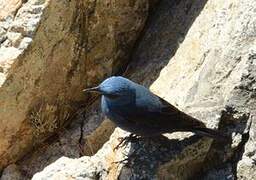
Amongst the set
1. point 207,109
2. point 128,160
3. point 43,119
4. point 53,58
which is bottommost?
point 43,119

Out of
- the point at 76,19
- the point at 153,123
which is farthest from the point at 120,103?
the point at 76,19

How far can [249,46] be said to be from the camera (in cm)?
598

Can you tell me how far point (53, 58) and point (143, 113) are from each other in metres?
1.53

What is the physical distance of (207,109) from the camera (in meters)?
5.87

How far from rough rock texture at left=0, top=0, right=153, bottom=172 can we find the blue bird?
1354 mm

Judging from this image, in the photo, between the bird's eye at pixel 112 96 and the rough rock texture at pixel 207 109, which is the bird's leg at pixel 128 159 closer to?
the rough rock texture at pixel 207 109

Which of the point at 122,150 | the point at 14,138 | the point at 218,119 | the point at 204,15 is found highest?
the point at 204,15

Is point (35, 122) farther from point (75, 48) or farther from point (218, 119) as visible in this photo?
point (218, 119)

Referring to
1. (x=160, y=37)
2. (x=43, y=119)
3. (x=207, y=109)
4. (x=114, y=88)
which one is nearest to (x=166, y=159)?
(x=207, y=109)

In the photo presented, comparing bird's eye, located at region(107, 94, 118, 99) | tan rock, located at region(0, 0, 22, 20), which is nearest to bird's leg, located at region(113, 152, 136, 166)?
bird's eye, located at region(107, 94, 118, 99)

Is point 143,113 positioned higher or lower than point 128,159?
higher

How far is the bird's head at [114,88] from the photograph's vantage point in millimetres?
5527

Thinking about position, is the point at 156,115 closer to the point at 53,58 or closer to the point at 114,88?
the point at 114,88

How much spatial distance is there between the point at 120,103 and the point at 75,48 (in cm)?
151
